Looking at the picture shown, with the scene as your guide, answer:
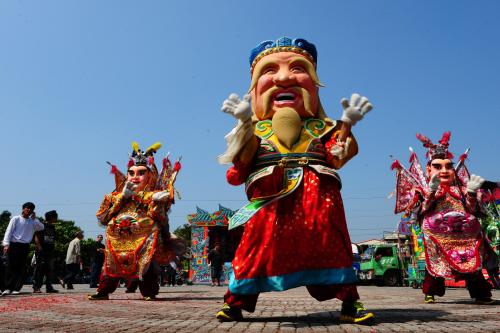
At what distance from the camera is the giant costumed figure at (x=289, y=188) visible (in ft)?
12.1

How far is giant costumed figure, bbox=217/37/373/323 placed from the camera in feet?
12.1

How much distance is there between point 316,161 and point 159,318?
1997mm

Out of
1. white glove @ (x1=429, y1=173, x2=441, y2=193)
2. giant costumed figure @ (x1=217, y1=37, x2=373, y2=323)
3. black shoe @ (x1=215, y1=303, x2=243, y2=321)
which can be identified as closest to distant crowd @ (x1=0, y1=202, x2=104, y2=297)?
giant costumed figure @ (x1=217, y1=37, x2=373, y2=323)

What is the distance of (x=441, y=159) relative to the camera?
6680 mm

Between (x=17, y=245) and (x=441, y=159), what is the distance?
7.32 meters

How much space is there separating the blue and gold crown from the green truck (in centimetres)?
1410

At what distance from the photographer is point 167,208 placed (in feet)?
24.2

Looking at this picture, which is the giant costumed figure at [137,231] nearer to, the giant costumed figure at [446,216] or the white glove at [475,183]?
the giant costumed figure at [446,216]

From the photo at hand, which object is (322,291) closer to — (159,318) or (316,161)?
(316,161)

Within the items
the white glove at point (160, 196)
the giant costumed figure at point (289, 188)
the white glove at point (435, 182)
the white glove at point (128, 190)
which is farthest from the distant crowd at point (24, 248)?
the white glove at point (435, 182)

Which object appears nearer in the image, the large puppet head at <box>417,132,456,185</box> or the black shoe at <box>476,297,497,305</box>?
the black shoe at <box>476,297,497,305</box>

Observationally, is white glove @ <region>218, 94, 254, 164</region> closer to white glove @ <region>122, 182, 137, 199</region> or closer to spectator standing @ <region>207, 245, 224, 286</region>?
white glove @ <region>122, 182, 137, 199</region>

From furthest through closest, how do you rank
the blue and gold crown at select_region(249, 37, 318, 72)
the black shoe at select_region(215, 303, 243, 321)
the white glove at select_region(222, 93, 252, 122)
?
1. the blue and gold crown at select_region(249, 37, 318, 72)
2. the white glove at select_region(222, 93, 252, 122)
3. the black shoe at select_region(215, 303, 243, 321)

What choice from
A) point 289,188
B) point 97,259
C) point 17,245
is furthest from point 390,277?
point 289,188
